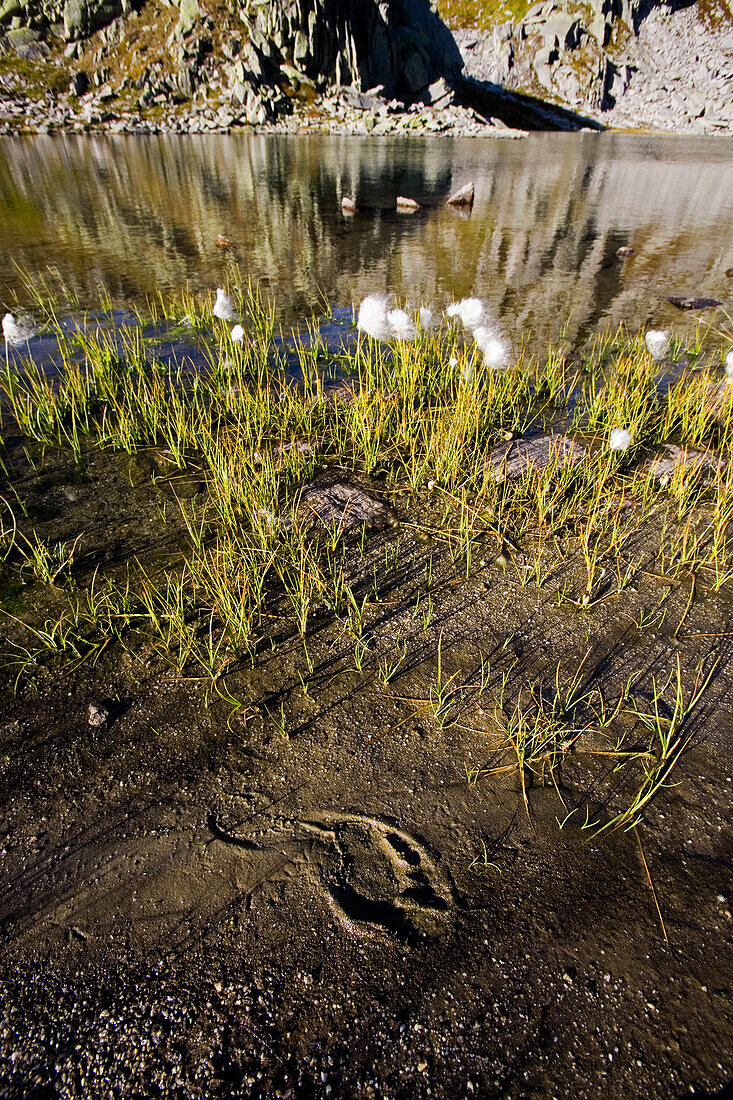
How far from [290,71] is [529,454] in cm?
11927

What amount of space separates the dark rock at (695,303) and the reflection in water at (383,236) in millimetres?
411

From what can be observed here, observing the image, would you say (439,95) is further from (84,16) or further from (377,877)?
(377,877)

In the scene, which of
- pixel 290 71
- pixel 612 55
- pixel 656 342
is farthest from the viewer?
pixel 612 55

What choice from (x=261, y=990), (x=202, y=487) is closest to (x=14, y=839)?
(x=261, y=990)

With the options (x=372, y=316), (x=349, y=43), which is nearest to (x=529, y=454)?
(x=372, y=316)

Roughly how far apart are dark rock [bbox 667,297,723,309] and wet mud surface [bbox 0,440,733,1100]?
33.6 feet

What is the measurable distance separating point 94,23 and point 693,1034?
147707mm

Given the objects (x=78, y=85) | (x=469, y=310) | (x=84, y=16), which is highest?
(x=84, y=16)

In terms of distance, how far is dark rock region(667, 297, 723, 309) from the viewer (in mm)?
11805

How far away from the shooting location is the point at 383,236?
18.2m

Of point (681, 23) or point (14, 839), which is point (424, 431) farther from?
point (681, 23)

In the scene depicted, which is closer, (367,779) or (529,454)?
(367,779)

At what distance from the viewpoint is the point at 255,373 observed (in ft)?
27.6

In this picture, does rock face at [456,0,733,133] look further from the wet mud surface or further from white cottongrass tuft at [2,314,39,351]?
the wet mud surface
